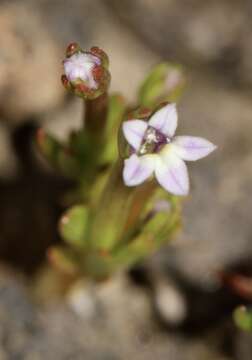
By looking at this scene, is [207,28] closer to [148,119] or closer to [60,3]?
[60,3]

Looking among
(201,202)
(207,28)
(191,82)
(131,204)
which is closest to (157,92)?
(131,204)

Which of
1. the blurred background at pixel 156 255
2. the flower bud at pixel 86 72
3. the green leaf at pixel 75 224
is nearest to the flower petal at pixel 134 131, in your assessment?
the flower bud at pixel 86 72

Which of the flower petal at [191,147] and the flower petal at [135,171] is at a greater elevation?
the flower petal at [191,147]

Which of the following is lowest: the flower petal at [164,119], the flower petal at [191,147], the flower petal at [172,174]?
the flower petal at [172,174]

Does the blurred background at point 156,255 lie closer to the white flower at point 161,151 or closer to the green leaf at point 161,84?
the green leaf at point 161,84

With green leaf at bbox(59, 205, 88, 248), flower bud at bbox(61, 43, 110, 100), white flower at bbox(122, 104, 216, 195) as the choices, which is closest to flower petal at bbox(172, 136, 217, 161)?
white flower at bbox(122, 104, 216, 195)

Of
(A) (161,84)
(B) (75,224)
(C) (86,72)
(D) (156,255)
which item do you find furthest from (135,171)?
(D) (156,255)
